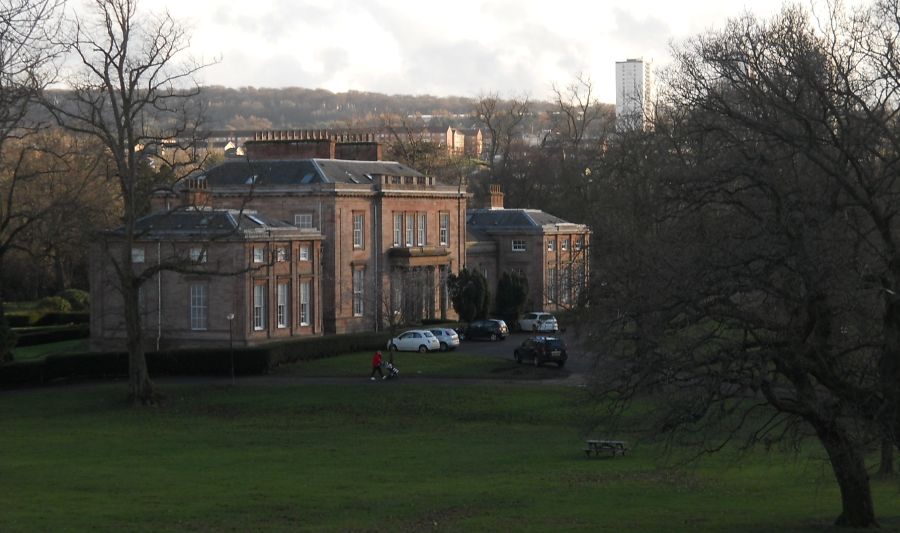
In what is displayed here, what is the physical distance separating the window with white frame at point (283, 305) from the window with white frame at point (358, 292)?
26.5 feet

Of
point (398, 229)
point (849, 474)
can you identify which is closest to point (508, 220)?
point (398, 229)

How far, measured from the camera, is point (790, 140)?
23578mm

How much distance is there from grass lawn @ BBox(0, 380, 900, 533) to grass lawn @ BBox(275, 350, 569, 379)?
168 inches

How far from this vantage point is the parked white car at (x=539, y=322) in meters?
74.4

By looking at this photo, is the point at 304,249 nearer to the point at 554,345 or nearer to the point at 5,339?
the point at 554,345

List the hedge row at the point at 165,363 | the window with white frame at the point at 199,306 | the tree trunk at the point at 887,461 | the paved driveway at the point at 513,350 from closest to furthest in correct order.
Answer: the tree trunk at the point at 887,461 < the hedge row at the point at 165,363 < the paved driveway at the point at 513,350 < the window with white frame at the point at 199,306

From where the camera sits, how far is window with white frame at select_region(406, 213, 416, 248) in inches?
3007

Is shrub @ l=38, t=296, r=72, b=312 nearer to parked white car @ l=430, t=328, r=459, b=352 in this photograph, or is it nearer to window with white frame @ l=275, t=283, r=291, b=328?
window with white frame @ l=275, t=283, r=291, b=328

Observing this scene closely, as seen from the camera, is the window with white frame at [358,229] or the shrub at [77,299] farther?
the shrub at [77,299]

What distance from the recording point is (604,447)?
Result: 37281 mm

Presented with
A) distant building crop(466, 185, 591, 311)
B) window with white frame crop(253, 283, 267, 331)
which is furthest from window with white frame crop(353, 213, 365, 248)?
distant building crop(466, 185, 591, 311)

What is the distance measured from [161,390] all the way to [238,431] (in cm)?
947

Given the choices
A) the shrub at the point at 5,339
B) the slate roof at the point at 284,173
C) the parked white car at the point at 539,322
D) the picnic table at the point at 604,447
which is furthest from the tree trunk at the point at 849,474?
Result: the parked white car at the point at 539,322

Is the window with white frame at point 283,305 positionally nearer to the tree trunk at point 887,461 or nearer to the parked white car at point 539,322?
the parked white car at point 539,322
